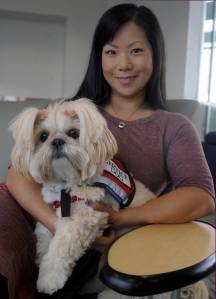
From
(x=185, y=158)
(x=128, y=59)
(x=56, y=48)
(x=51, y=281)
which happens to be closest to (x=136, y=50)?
(x=128, y=59)

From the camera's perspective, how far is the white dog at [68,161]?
3.35 feet

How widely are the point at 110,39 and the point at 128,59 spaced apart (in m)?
0.10

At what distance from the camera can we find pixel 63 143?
3.44 feet

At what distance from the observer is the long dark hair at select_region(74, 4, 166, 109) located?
4.37 feet

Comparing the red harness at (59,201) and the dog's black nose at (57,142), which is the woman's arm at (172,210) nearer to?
the red harness at (59,201)

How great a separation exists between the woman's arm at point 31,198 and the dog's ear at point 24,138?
8cm

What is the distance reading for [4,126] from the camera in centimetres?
165

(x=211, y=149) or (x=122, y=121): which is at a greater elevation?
(x=122, y=121)

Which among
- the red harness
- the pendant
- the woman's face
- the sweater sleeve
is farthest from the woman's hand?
the woman's face

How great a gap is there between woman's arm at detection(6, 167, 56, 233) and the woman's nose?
484 millimetres

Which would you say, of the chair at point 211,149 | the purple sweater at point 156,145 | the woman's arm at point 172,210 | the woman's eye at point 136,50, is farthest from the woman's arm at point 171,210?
the woman's eye at point 136,50

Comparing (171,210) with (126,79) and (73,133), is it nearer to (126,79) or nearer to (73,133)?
(73,133)

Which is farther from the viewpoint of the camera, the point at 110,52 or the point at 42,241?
the point at 110,52

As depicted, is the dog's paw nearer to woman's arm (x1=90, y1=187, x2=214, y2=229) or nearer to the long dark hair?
woman's arm (x1=90, y1=187, x2=214, y2=229)
